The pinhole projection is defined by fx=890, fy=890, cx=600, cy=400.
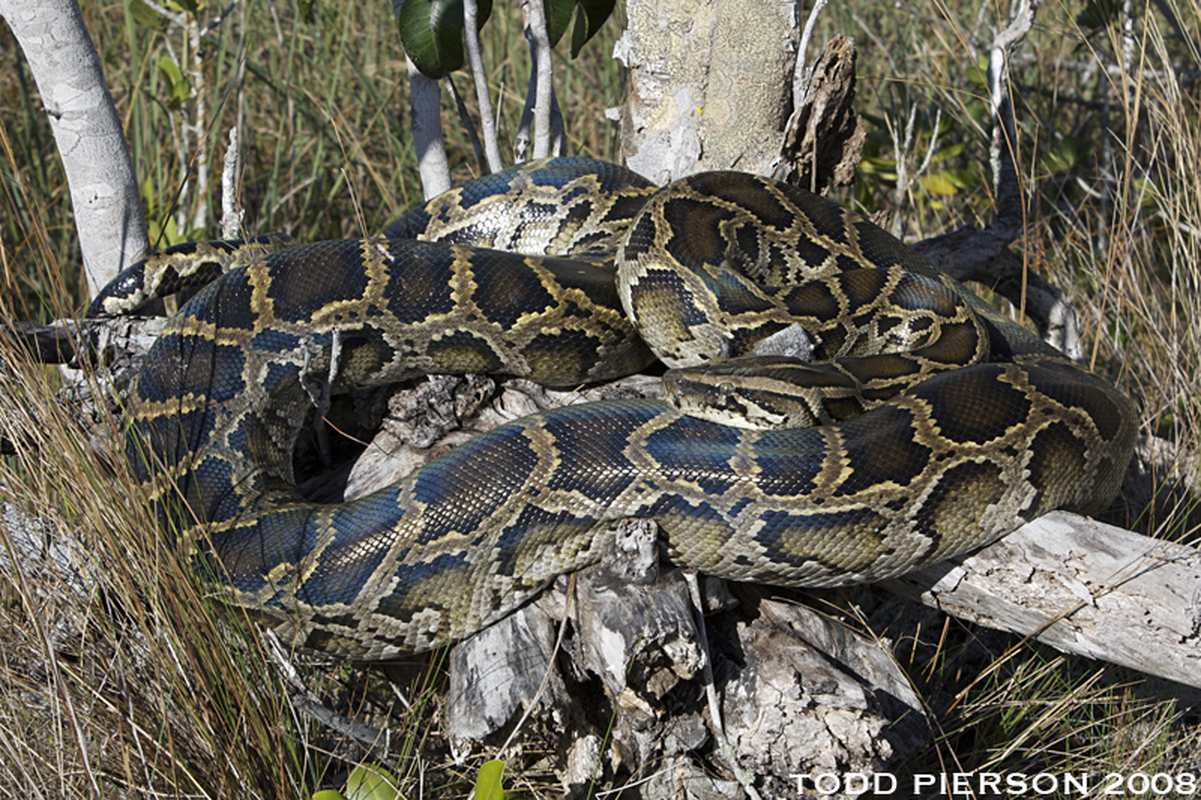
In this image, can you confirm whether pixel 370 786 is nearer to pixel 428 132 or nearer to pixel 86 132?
pixel 86 132

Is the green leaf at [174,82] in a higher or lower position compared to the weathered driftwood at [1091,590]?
higher

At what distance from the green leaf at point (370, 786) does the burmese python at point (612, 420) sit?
790 millimetres

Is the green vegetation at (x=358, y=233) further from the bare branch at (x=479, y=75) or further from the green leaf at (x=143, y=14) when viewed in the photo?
the bare branch at (x=479, y=75)

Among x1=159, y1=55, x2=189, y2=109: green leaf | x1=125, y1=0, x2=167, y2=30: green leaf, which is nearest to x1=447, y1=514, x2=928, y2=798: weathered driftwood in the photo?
x1=159, y1=55, x2=189, y2=109: green leaf

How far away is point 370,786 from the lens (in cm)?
347

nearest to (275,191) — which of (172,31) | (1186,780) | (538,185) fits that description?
(172,31)

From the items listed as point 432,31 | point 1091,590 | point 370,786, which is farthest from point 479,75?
point 1091,590

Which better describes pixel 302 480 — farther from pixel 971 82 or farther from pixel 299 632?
pixel 971 82

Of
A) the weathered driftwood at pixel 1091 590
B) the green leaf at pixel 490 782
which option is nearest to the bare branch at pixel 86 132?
the green leaf at pixel 490 782

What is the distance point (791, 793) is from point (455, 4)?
4.60 meters

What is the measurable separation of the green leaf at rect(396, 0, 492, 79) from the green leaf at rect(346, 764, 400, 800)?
12.9 ft

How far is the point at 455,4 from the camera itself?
5266 millimetres

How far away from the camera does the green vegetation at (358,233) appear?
355cm

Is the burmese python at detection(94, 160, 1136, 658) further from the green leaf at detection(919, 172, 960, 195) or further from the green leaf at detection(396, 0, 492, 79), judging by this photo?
the green leaf at detection(919, 172, 960, 195)
